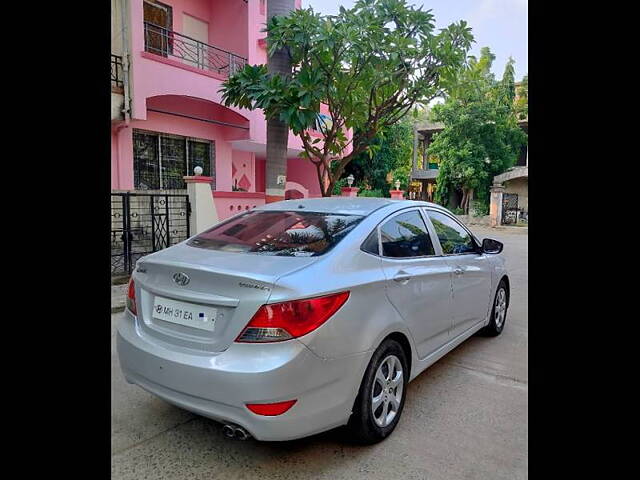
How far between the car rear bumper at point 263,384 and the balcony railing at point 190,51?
397 inches

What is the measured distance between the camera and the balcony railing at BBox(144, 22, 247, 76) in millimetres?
11031

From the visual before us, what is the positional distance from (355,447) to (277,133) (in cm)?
586

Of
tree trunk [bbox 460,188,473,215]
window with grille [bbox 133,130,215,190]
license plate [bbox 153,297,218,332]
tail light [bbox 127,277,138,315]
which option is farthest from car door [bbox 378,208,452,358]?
tree trunk [bbox 460,188,473,215]

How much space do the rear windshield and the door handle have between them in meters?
0.43

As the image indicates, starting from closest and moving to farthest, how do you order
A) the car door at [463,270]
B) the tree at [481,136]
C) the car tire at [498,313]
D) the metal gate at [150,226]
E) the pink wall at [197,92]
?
the car door at [463,270] → the car tire at [498,313] → the metal gate at [150,226] → the pink wall at [197,92] → the tree at [481,136]

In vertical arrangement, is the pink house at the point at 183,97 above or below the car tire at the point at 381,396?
above

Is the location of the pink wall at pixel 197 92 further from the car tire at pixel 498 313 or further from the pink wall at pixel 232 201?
the car tire at pixel 498 313

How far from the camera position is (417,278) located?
312cm

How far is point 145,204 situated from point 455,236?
270 inches

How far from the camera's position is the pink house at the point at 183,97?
364 inches

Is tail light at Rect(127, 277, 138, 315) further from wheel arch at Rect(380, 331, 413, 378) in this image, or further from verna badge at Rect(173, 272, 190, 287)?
wheel arch at Rect(380, 331, 413, 378)

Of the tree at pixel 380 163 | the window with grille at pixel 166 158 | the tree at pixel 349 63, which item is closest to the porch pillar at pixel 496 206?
the tree at pixel 380 163
